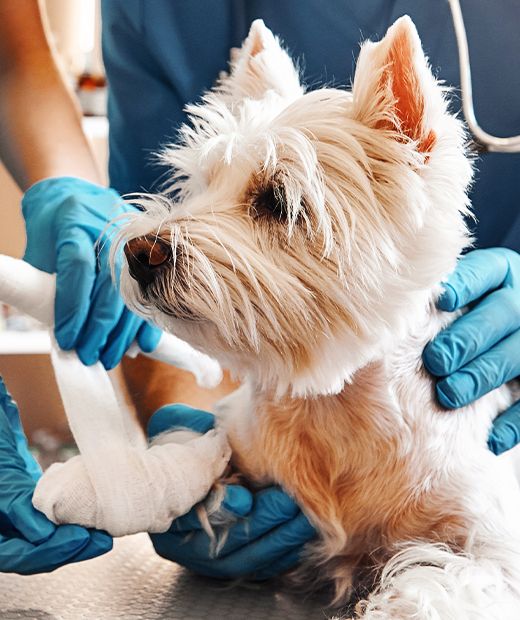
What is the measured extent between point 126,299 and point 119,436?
16cm

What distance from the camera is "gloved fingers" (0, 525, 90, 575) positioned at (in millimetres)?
812

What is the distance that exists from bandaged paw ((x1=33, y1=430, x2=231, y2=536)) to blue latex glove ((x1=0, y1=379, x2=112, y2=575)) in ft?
0.04

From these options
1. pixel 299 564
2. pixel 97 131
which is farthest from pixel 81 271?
pixel 97 131

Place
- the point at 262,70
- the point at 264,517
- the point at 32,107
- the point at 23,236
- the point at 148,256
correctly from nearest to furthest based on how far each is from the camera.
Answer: the point at 148,256 < the point at 264,517 < the point at 262,70 < the point at 32,107 < the point at 23,236

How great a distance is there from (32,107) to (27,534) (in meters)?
0.86

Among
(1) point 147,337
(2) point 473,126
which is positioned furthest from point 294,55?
(1) point 147,337

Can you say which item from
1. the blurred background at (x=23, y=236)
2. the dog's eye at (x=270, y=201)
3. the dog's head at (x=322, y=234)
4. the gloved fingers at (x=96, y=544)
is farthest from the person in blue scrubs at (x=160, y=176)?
→ the blurred background at (x=23, y=236)

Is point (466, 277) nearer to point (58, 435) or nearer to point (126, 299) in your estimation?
point (126, 299)

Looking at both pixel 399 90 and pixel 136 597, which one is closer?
pixel 399 90

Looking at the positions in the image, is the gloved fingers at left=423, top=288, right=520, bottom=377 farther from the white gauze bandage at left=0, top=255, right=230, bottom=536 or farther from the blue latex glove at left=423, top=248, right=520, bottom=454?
the white gauze bandage at left=0, top=255, right=230, bottom=536

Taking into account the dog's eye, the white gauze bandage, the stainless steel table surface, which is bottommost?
the stainless steel table surface

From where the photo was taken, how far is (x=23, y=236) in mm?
2830

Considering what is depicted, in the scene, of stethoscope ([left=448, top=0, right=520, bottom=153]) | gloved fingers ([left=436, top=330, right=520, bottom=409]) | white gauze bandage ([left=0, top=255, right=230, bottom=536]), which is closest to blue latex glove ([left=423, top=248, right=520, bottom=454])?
gloved fingers ([left=436, top=330, right=520, bottom=409])

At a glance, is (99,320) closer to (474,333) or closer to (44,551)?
(44,551)
